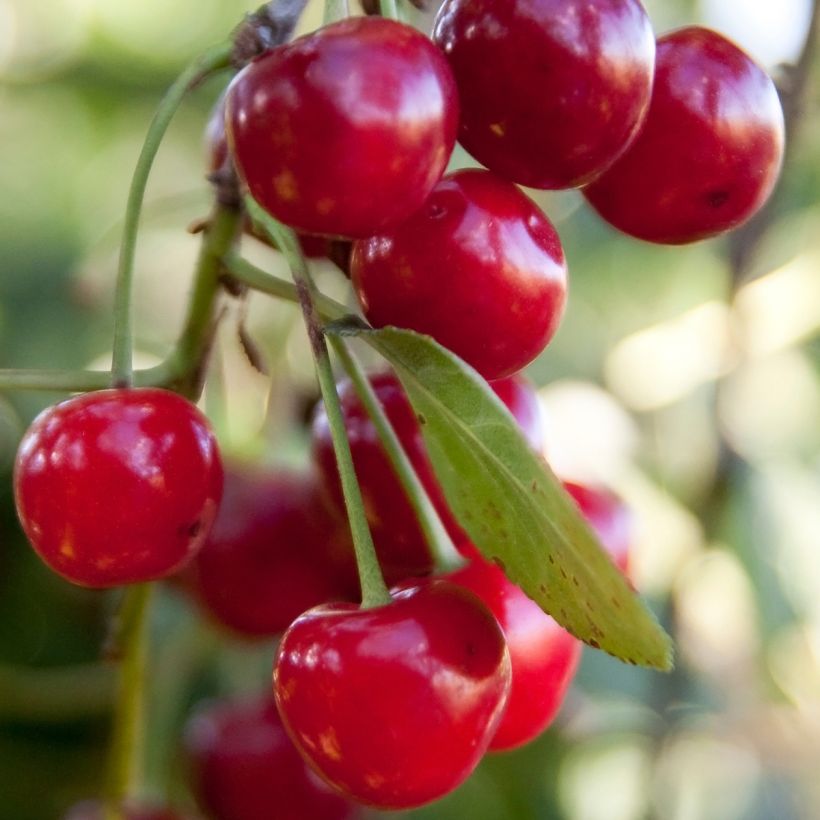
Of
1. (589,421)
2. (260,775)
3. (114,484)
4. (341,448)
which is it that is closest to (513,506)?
(341,448)

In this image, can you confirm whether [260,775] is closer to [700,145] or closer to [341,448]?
[341,448]

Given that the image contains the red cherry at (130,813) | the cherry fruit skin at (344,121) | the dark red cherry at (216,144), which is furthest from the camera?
the red cherry at (130,813)

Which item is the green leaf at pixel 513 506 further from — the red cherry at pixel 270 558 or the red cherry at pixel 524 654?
the red cherry at pixel 270 558

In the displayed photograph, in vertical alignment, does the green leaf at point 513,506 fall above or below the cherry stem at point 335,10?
below

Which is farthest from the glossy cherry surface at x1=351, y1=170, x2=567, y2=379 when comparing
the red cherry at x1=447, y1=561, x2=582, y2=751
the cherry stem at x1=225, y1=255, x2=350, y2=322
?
the red cherry at x1=447, y1=561, x2=582, y2=751

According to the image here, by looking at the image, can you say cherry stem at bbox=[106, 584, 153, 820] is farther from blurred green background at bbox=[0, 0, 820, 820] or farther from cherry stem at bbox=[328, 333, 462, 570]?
cherry stem at bbox=[328, 333, 462, 570]

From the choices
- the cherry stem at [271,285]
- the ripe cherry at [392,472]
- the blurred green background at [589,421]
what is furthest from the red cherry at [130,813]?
the cherry stem at [271,285]

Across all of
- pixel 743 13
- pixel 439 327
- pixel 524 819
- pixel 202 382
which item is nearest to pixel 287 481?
pixel 202 382
